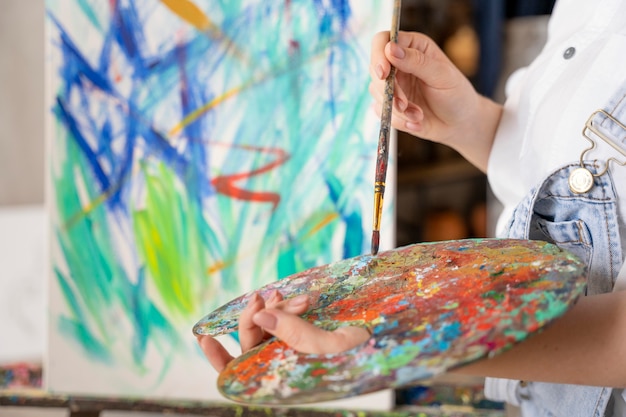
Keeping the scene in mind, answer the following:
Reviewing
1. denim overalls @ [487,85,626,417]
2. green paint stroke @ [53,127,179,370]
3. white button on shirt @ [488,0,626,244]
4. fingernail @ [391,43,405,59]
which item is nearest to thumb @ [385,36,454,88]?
fingernail @ [391,43,405,59]

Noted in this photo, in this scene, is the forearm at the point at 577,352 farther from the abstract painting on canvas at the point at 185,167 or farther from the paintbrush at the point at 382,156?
the abstract painting on canvas at the point at 185,167

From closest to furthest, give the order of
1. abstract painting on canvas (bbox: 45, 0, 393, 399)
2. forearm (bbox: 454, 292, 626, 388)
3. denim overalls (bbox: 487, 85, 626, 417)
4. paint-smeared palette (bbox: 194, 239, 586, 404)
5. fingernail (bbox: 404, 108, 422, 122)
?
1. paint-smeared palette (bbox: 194, 239, 586, 404)
2. forearm (bbox: 454, 292, 626, 388)
3. denim overalls (bbox: 487, 85, 626, 417)
4. fingernail (bbox: 404, 108, 422, 122)
5. abstract painting on canvas (bbox: 45, 0, 393, 399)

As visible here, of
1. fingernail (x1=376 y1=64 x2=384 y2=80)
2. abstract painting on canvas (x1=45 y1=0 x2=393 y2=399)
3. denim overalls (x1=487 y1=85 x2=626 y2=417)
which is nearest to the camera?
denim overalls (x1=487 y1=85 x2=626 y2=417)

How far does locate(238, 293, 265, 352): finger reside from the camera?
0.72 m

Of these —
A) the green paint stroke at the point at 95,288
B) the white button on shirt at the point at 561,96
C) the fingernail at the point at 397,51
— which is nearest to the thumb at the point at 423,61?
the fingernail at the point at 397,51

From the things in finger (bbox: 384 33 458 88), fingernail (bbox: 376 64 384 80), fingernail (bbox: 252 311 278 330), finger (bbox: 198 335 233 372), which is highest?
finger (bbox: 384 33 458 88)

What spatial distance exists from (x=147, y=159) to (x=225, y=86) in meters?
0.22

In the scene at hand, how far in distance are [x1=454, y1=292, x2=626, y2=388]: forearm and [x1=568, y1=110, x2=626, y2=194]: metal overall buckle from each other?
18 centimetres

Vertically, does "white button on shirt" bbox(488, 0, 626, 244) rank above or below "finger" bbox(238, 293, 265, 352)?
above

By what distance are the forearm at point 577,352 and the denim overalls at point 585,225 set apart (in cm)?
13

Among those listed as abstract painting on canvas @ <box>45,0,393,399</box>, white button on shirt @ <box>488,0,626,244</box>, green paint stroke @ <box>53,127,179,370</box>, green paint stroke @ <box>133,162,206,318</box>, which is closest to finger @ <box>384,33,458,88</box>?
white button on shirt @ <box>488,0,626,244</box>

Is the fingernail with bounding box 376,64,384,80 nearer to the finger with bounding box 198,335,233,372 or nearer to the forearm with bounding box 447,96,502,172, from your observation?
the forearm with bounding box 447,96,502,172

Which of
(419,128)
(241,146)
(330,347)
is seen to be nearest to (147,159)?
(241,146)

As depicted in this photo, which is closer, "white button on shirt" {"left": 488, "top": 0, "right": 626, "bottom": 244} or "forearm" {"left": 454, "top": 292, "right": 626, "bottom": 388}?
"forearm" {"left": 454, "top": 292, "right": 626, "bottom": 388}
